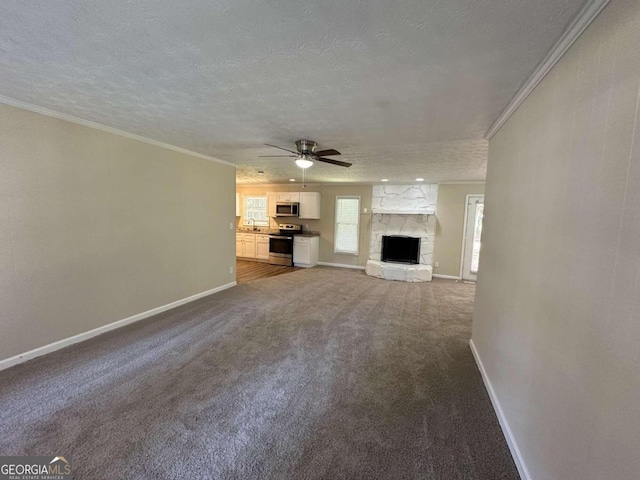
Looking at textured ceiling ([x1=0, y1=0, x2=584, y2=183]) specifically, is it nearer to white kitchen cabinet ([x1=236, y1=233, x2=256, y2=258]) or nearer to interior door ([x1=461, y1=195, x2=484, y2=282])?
interior door ([x1=461, y1=195, x2=484, y2=282])

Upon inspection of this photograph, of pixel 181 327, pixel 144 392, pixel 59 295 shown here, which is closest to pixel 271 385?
pixel 144 392

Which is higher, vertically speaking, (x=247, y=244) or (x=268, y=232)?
(x=268, y=232)

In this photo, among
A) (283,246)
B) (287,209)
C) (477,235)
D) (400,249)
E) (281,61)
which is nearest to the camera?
(281,61)

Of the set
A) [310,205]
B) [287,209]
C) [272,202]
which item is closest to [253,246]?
[272,202]

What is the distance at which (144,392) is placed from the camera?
2119 millimetres

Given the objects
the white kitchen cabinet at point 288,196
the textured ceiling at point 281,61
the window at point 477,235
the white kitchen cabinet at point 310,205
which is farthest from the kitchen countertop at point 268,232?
the textured ceiling at point 281,61

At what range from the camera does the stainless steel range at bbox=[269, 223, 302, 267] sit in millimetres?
7594

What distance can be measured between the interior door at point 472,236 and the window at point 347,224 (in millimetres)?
2732

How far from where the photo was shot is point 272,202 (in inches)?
318

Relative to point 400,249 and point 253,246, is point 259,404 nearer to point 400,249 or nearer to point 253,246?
point 400,249

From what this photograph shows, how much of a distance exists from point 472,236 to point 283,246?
4.98 meters

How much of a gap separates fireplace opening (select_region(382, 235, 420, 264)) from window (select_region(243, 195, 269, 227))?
3.91 metres

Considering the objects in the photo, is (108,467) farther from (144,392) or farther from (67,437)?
(144,392)

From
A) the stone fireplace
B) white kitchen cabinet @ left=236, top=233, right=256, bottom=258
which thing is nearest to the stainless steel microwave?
white kitchen cabinet @ left=236, top=233, right=256, bottom=258
